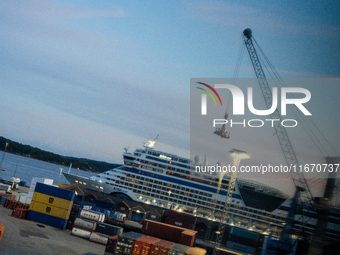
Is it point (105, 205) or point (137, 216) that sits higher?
point (105, 205)

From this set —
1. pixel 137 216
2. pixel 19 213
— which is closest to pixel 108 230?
pixel 19 213

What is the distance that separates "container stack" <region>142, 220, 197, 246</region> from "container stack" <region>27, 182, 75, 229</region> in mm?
7292

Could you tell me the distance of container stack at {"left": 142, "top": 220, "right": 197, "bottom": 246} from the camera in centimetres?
2343

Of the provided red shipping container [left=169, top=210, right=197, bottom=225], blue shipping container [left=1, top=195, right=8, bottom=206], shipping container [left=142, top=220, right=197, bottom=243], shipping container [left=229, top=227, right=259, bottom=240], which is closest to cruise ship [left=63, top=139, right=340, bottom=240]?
shipping container [left=229, top=227, right=259, bottom=240]

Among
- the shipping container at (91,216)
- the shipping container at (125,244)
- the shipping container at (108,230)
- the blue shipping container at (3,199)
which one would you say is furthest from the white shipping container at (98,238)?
the blue shipping container at (3,199)

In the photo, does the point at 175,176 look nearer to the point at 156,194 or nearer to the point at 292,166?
the point at 156,194

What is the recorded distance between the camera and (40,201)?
25.2m

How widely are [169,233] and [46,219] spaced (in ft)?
36.7

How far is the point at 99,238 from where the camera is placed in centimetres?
2327

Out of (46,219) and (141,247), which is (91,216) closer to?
(46,219)

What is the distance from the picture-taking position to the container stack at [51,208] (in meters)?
25.0

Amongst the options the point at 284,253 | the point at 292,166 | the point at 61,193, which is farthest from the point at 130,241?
the point at 284,253

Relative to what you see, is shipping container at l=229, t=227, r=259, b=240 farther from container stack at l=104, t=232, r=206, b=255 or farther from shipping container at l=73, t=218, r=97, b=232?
shipping container at l=73, t=218, r=97, b=232

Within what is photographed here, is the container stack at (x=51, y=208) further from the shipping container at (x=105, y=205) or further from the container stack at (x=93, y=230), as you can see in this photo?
the shipping container at (x=105, y=205)
